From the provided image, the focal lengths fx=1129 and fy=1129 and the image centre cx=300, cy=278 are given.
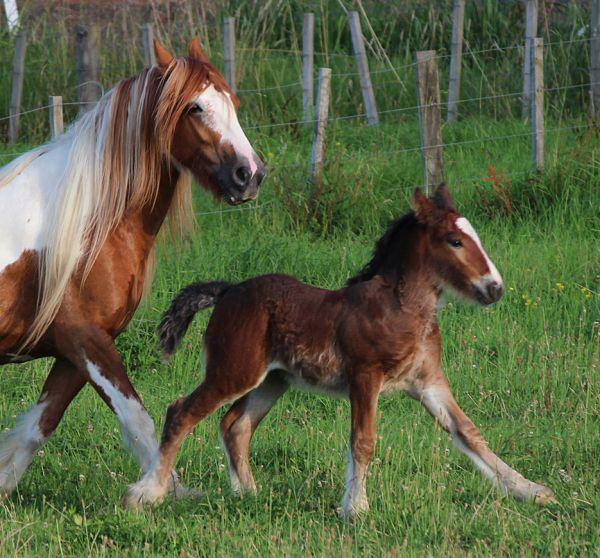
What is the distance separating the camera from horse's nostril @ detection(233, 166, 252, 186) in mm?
4617

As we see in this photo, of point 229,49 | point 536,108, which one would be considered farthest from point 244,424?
point 229,49

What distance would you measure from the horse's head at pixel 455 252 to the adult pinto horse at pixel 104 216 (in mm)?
726

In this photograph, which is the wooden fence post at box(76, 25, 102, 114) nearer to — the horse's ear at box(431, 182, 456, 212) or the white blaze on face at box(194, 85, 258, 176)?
the white blaze on face at box(194, 85, 258, 176)

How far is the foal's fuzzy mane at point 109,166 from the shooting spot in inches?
184

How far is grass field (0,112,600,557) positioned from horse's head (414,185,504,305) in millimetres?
831

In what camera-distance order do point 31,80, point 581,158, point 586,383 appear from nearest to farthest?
point 586,383 < point 581,158 < point 31,80

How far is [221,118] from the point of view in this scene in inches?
186

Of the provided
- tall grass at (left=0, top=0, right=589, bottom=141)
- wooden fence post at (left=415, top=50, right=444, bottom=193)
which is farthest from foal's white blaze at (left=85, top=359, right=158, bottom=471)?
tall grass at (left=0, top=0, right=589, bottom=141)

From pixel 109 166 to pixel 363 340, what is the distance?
1.34 meters

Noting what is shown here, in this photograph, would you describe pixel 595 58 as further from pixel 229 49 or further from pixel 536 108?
pixel 229 49

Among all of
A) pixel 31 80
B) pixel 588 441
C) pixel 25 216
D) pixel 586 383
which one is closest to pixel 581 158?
pixel 586 383

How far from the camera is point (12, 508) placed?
15.7ft

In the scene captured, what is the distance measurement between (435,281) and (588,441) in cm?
127

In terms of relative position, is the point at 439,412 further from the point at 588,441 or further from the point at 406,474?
the point at 588,441
